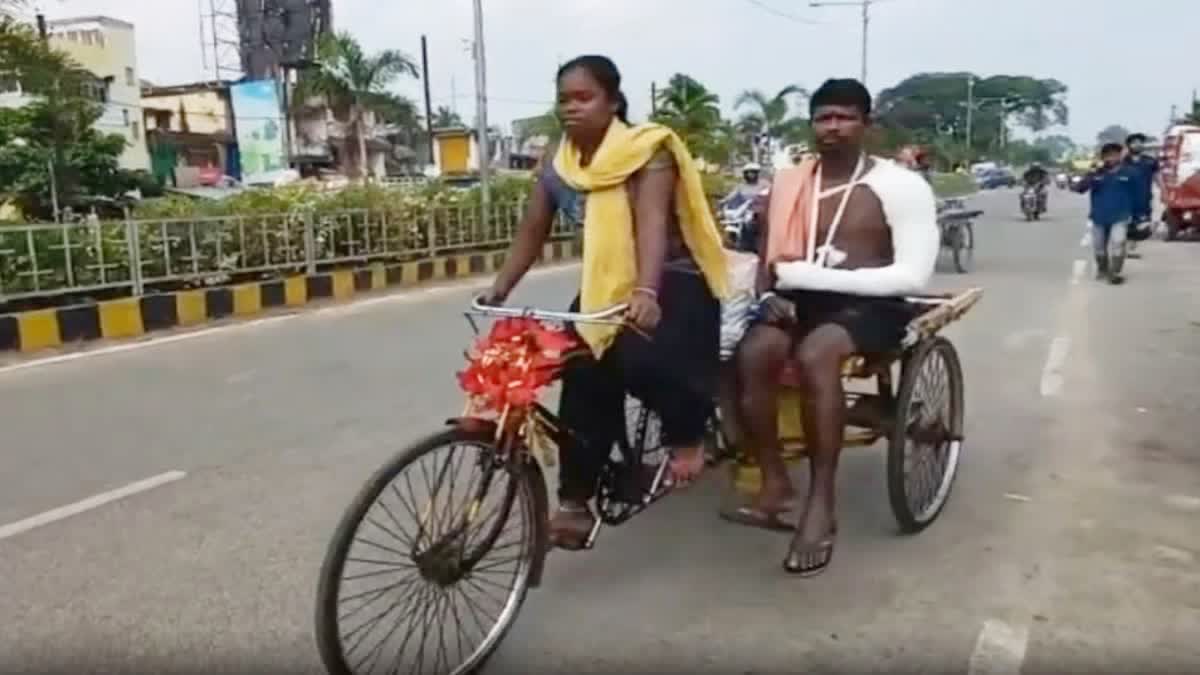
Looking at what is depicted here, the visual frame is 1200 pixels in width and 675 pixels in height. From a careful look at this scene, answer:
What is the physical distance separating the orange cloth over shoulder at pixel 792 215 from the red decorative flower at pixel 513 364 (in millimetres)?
1129

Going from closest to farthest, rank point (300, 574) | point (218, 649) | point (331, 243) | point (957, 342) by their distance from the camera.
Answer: point (218, 649) < point (300, 574) < point (957, 342) < point (331, 243)

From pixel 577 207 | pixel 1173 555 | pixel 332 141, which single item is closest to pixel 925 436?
pixel 1173 555

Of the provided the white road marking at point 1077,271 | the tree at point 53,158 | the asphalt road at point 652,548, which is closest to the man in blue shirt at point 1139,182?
the white road marking at point 1077,271

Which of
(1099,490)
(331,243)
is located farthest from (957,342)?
(331,243)

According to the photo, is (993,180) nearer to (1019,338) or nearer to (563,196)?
(1019,338)

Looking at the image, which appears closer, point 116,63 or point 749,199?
point 749,199

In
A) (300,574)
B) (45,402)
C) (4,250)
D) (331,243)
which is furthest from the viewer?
(331,243)

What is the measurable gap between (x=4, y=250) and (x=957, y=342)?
23.1 feet

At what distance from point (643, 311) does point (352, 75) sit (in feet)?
82.5

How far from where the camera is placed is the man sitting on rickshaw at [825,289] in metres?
3.43

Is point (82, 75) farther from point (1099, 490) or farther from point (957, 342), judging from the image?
point (1099, 490)

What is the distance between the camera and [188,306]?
32.1 ft

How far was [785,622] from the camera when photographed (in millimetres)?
3141

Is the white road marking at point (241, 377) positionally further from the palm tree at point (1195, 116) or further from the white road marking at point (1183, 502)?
the palm tree at point (1195, 116)
